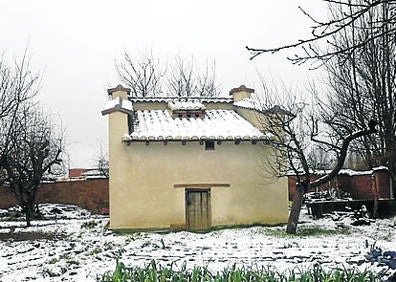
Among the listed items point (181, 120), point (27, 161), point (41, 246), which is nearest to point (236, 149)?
point (181, 120)

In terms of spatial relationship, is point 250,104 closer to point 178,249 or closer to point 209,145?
point 209,145

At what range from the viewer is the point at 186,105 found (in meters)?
20.7

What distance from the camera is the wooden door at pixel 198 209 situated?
18.4m

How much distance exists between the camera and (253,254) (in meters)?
11.6

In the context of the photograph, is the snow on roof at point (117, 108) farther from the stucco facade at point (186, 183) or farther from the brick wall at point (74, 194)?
the brick wall at point (74, 194)

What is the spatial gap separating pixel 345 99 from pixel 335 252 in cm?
775

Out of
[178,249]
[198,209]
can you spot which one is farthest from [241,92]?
[178,249]

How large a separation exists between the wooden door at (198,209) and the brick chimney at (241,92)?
4.86 metres

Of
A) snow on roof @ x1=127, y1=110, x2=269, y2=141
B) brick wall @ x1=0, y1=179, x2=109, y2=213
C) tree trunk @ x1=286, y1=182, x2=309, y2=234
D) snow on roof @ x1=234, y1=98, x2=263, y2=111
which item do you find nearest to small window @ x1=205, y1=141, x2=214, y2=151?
→ snow on roof @ x1=127, y1=110, x2=269, y2=141

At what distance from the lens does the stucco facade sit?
59.4 feet

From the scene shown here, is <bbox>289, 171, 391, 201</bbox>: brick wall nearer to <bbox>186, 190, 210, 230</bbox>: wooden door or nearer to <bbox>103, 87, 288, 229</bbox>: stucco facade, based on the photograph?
<bbox>103, 87, 288, 229</bbox>: stucco facade

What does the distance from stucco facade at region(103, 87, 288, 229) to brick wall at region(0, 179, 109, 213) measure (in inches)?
466

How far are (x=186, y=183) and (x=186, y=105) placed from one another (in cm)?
370

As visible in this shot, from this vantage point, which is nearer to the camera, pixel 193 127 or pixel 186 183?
pixel 186 183
